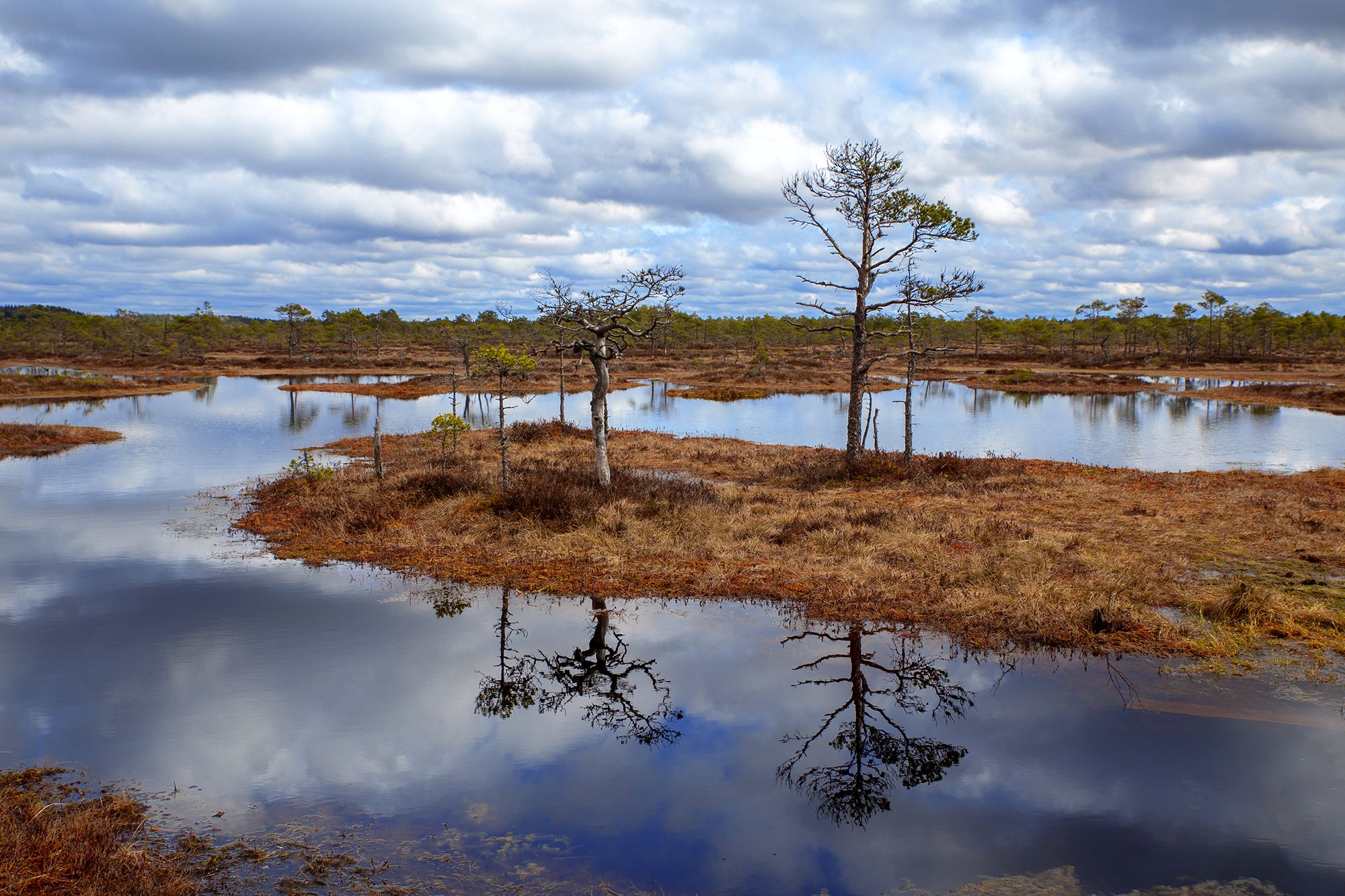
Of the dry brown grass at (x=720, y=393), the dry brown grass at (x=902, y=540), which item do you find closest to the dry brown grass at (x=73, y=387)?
the dry brown grass at (x=720, y=393)

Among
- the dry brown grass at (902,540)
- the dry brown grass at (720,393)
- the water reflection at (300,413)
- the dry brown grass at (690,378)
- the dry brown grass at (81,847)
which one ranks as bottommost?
the dry brown grass at (81,847)

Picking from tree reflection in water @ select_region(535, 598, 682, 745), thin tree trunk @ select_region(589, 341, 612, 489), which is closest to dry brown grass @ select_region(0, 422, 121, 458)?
thin tree trunk @ select_region(589, 341, 612, 489)

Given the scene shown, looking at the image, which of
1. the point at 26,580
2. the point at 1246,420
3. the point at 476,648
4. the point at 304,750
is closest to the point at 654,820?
the point at 304,750

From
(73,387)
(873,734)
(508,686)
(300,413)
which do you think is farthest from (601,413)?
(73,387)

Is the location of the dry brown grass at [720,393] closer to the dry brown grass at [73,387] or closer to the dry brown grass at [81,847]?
the dry brown grass at [73,387]

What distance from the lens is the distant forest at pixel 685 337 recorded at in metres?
114

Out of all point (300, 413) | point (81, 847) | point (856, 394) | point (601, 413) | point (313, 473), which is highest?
point (856, 394)

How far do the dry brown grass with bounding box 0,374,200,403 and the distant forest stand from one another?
3346 centimetres

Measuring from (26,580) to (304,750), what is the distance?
40.3 feet

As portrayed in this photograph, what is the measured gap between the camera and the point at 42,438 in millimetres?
39125

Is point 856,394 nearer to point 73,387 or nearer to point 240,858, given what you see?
point 240,858

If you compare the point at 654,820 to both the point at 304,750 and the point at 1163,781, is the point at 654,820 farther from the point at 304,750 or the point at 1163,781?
the point at 1163,781

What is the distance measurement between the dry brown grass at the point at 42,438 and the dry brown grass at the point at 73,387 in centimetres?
2519

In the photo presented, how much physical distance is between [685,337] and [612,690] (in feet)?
442
